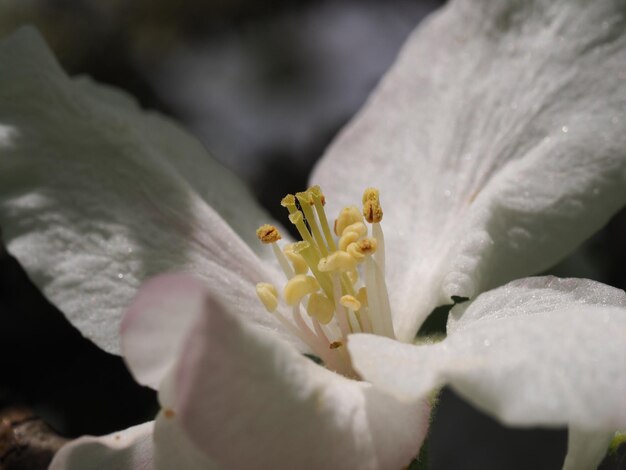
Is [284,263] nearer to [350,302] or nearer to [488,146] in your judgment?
[350,302]

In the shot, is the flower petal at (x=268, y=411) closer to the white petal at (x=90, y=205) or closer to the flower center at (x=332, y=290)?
the flower center at (x=332, y=290)

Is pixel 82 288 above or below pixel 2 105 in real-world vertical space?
below

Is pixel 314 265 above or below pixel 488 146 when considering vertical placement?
below

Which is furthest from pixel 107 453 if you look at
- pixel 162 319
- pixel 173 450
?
pixel 162 319

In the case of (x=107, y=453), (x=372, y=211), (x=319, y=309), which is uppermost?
(x=372, y=211)

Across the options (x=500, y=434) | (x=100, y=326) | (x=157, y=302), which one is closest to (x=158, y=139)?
(x=100, y=326)

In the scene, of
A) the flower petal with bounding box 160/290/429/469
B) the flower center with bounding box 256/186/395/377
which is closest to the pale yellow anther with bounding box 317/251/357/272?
the flower center with bounding box 256/186/395/377

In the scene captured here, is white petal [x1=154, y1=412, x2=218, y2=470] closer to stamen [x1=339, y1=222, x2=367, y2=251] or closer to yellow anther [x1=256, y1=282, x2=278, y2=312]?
yellow anther [x1=256, y1=282, x2=278, y2=312]

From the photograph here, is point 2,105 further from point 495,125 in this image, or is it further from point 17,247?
point 495,125
